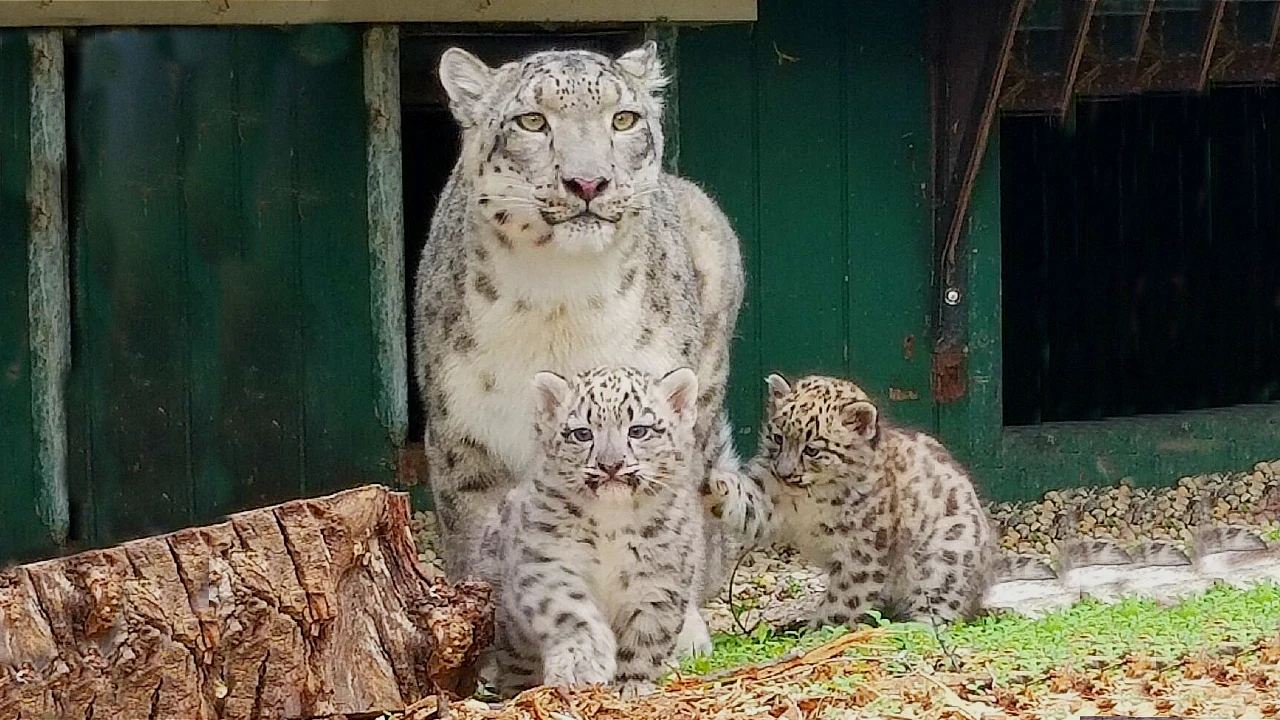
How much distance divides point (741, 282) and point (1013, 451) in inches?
83.0

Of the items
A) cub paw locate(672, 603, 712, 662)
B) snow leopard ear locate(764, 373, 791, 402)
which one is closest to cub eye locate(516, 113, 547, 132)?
snow leopard ear locate(764, 373, 791, 402)

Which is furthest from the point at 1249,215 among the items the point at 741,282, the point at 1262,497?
the point at 741,282

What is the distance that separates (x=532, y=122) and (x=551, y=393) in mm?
867

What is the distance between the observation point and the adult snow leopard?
248 inches

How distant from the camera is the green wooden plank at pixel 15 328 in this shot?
27.0ft

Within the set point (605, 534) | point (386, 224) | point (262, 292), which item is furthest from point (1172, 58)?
point (605, 534)

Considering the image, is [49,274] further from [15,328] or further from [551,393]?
[551,393]

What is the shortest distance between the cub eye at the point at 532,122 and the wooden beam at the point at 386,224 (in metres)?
1.66

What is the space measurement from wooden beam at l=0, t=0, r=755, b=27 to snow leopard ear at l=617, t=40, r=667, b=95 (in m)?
1.11

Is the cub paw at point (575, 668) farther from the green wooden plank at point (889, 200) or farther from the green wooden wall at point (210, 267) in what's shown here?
the green wooden plank at point (889, 200)

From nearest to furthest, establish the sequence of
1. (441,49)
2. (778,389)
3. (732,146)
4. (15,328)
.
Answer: (778,389)
(15,328)
(441,49)
(732,146)

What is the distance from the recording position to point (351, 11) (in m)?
7.70

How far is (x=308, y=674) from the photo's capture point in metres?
5.39

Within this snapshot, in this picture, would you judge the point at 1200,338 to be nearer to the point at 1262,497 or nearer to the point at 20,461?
the point at 1262,497
